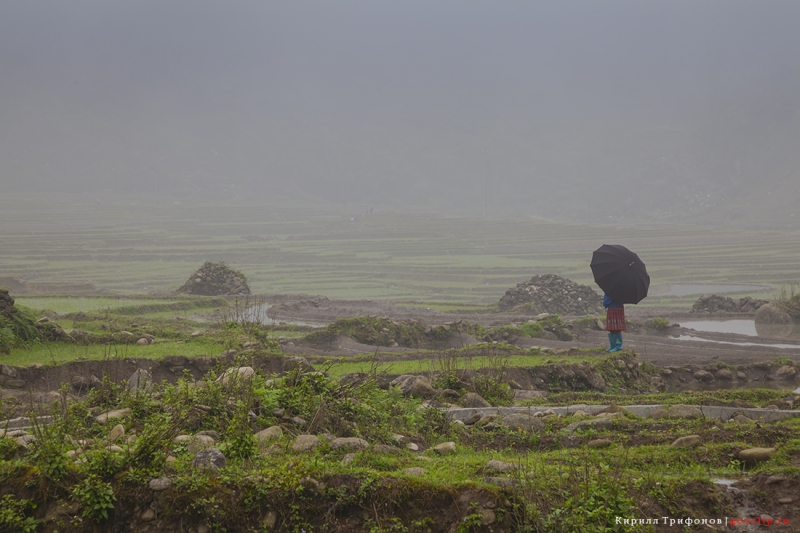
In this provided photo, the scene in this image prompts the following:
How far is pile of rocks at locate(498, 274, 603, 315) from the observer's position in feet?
105

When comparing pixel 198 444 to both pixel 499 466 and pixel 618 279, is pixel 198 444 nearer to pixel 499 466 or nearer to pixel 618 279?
pixel 499 466

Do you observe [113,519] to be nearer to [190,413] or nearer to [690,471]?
[190,413]

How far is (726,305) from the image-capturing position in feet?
99.1

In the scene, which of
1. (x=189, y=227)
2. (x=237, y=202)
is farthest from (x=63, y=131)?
(x=189, y=227)

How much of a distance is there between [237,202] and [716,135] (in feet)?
375

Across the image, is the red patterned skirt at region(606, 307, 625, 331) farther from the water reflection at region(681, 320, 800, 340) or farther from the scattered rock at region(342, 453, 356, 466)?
the scattered rock at region(342, 453, 356, 466)

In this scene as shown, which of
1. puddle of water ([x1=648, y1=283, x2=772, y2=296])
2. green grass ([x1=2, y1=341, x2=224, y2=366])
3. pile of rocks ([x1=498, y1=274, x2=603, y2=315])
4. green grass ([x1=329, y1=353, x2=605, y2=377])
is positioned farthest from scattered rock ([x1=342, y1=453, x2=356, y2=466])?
puddle of water ([x1=648, y1=283, x2=772, y2=296])

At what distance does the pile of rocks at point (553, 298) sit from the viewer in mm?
31984

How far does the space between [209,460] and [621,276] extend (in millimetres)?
11919

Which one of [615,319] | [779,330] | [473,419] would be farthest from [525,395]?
[779,330]

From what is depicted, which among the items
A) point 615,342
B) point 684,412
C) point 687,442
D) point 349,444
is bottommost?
point 615,342

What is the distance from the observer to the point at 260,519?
5.49m

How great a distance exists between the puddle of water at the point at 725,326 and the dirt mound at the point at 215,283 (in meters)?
21.5

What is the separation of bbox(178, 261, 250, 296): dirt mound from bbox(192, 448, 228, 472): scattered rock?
2998cm
